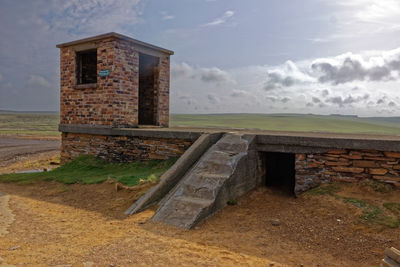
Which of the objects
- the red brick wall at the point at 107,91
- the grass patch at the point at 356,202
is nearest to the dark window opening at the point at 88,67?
the red brick wall at the point at 107,91

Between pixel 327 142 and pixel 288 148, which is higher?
pixel 327 142

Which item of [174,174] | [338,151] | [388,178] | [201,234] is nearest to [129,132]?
[174,174]

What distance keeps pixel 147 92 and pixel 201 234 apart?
779 cm

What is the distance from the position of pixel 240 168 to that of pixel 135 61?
212 inches

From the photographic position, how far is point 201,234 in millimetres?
4449

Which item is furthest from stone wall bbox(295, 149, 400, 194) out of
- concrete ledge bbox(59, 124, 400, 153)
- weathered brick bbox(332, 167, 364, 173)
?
concrete ledge bbox(59, 124, 400, 153)

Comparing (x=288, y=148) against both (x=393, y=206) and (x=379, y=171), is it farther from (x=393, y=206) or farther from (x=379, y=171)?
(x=393, y=206)

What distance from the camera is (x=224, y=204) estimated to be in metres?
5.48

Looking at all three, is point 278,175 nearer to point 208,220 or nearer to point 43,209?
point 208,220

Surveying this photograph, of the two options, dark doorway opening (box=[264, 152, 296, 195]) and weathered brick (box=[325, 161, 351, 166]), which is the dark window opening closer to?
dark doorway opening (box=[264, 152, 296, 195])

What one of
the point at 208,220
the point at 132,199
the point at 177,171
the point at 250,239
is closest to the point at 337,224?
the point at 250,239

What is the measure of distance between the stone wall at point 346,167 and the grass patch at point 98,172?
3077 millimetres

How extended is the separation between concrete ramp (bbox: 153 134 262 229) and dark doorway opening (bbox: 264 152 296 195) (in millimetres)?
801

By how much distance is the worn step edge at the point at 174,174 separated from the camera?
18.1 feet
